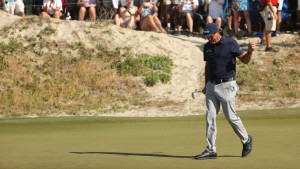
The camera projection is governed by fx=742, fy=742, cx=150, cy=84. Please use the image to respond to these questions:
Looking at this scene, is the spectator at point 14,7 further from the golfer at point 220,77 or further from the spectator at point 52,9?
the golfer at point 220,77

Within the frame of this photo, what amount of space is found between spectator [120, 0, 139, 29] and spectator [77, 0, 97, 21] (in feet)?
2.99

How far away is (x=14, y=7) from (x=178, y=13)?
5.29 m

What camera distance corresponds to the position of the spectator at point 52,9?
2281cm

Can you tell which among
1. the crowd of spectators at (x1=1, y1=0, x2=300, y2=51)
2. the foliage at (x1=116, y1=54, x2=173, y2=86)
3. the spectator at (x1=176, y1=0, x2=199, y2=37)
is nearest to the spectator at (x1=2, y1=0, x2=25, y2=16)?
the crowd of spectators at (x1=1, y1=0, x2=300, y2=51)

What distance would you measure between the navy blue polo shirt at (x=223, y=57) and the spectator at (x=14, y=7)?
49.0 ft

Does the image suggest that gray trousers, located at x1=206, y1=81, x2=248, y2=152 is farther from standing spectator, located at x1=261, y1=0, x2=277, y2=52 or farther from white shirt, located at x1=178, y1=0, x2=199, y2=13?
white shirt, located at x1=178, y1=0, x2=199, y2=13

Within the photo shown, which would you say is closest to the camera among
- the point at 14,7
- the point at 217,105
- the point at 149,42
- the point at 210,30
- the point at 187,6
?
the point at 210,30

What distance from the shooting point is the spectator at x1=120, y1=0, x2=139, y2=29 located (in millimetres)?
22281

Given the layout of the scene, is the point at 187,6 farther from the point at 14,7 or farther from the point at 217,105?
the point at 217,105

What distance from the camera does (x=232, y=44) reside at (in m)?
9.37

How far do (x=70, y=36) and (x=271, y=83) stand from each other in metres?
6.55

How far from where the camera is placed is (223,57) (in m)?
9.38

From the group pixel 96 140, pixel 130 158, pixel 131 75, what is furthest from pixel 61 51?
pixel 130 158

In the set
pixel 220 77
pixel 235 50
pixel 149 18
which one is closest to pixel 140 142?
pixel 220 77
